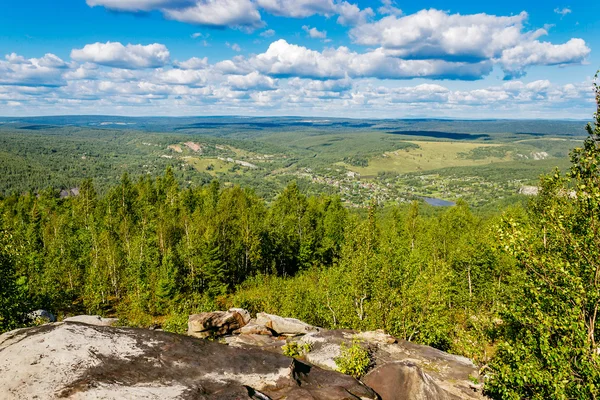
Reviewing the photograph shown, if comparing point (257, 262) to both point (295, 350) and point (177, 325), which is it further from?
point (295, 350)

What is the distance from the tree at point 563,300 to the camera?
1269 cm

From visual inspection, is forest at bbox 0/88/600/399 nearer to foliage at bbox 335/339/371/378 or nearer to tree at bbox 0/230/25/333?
tree at bbox 0/230/25/333

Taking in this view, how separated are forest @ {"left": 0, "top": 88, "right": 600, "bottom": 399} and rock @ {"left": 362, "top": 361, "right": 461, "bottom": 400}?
105 inches

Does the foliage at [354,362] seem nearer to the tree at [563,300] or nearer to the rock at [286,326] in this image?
the tree at [563,300]

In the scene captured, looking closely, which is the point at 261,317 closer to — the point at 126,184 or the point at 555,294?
the point at 555,294

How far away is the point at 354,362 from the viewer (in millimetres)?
18891

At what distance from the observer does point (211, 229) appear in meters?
63.4

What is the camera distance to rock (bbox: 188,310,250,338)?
28.8m

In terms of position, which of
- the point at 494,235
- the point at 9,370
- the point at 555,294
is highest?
the point at 494,235

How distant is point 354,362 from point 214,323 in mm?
15002

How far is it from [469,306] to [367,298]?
20627mm

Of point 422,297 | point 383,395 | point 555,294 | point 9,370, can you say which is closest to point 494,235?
point 555,294

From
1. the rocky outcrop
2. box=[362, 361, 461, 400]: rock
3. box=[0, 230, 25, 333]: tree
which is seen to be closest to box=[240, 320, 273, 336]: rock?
the rocky outcrop

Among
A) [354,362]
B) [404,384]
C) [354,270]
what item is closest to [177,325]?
[354,270]
